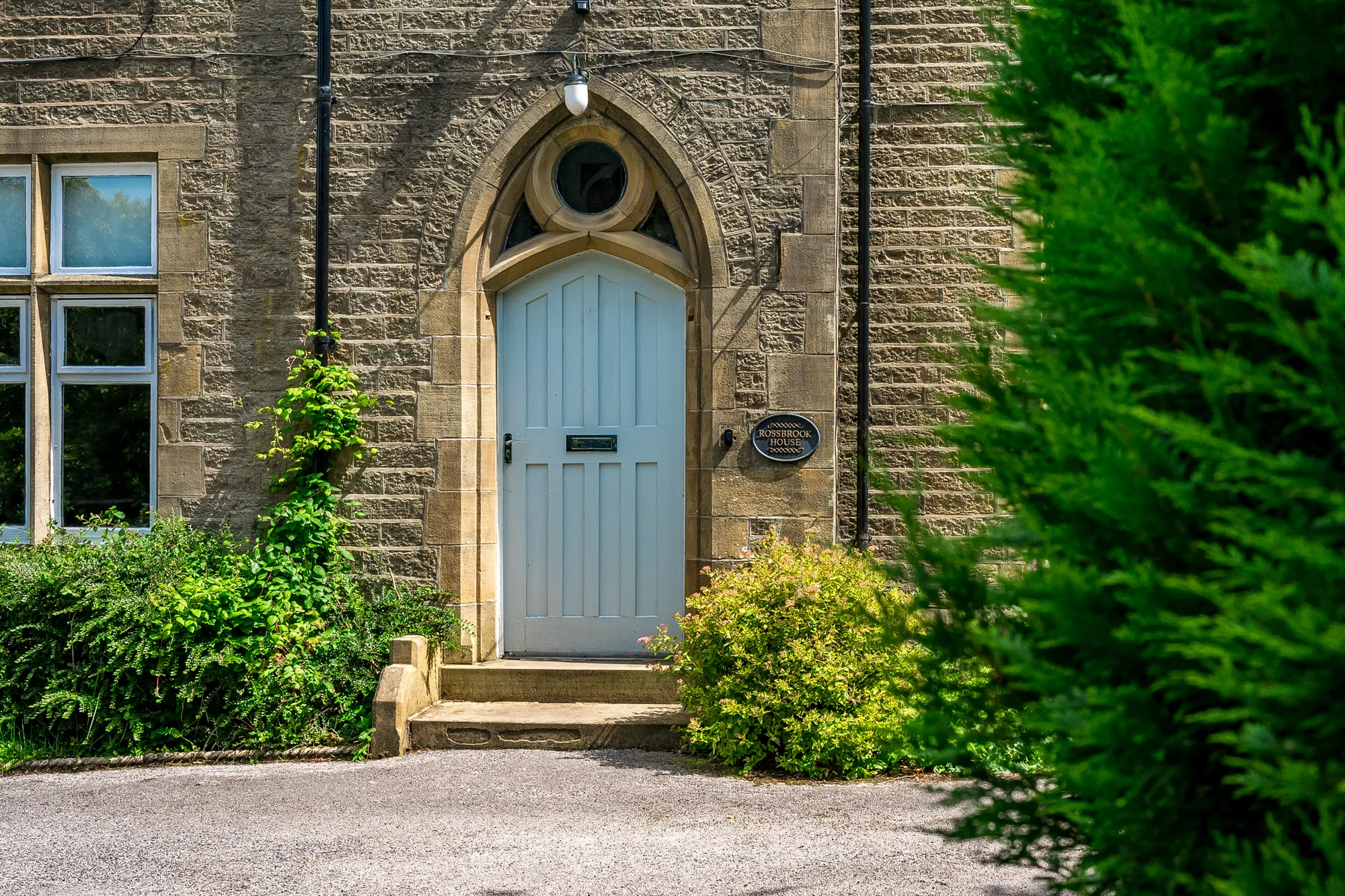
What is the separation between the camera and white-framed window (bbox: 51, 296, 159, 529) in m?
7.77

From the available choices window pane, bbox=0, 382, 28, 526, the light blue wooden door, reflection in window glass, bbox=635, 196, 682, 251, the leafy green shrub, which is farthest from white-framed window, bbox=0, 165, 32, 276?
the leafy green shrub

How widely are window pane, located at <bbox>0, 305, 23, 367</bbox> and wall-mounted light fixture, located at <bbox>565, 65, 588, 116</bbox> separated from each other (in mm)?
3927

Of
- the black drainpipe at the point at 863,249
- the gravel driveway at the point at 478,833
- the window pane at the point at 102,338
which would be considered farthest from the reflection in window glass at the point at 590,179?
the gravel driveway at the point at 478,833

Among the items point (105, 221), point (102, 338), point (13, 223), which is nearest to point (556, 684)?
point (102, 338)

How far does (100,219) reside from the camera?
7770mm

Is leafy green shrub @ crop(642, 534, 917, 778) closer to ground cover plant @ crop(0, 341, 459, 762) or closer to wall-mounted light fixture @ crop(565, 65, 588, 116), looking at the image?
ground cover plant @ crop(0, 341, 459, 762)

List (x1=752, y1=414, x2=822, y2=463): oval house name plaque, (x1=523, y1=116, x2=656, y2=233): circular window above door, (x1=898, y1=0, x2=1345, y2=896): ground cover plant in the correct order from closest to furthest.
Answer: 1. (x1=898, y1=0, x2=1345, y2=896): ground cover plant
2. (x1=752, y1=414, x2=822, y2=463): oval house name plaque
3. (x1=523, y1=116, x2=656, y2=233): circular window above door

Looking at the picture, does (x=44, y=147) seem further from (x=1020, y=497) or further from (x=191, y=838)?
(x=1020, y=497)

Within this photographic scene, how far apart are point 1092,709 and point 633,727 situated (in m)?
4.84

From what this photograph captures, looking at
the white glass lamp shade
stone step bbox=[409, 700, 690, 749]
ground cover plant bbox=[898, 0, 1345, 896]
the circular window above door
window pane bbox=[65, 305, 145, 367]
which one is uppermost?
the white glass lamp shade

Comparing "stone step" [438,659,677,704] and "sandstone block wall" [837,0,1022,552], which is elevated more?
"sandstone block wall" [837,0,1022,552]

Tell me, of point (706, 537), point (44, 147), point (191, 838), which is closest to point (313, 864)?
point (191, 838)

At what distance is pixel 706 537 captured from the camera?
7309mm

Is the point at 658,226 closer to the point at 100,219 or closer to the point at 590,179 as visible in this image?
the point at 590,179
